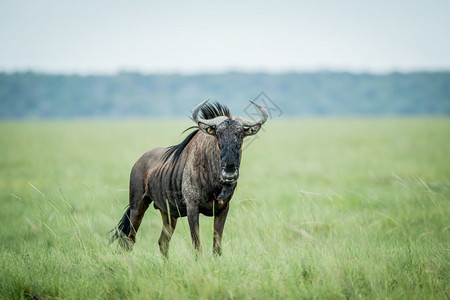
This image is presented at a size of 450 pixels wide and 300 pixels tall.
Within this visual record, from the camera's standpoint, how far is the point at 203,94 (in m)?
138

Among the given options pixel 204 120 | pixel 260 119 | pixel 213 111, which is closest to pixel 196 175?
pixel 204 120

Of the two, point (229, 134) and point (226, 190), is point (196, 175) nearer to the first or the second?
point (226, 190)

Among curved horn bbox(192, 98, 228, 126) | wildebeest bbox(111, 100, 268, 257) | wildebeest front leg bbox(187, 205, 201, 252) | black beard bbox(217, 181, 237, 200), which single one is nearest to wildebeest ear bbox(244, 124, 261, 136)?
wildebeest bbox(111, 100, 268, 257)

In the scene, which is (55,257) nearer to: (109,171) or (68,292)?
(68,292)

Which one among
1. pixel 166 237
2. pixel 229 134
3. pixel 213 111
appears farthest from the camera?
pixel 166 237

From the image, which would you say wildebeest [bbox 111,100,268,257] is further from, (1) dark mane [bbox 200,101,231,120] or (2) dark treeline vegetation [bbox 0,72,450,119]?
(2) dark treeline vegetation [bbox 0,72,450,119]

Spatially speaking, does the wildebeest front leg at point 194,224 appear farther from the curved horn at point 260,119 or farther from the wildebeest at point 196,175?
the curved horn at point 260,119

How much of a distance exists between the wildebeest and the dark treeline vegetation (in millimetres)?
114025

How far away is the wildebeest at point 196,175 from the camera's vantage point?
5.06 meters

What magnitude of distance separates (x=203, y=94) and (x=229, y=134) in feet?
441

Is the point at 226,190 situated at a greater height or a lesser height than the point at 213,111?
lesser

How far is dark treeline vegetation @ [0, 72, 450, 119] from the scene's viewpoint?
129500 millimetres

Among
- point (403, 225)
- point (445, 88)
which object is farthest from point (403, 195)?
point (445, 88)

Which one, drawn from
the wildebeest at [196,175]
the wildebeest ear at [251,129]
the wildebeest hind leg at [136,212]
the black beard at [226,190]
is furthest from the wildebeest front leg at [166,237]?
the wildebeest ear at [251,129]
